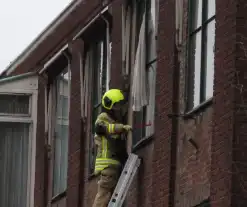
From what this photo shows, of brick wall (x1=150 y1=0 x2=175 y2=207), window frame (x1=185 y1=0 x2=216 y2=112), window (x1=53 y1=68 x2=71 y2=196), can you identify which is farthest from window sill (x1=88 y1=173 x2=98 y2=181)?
window frame (x1=185 y1=0 x2=216 y2=112)

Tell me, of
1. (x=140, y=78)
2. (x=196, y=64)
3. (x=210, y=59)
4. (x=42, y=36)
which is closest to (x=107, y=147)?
(x=140, y=78)

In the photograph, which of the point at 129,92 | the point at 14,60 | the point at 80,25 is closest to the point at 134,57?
the point at 129,92

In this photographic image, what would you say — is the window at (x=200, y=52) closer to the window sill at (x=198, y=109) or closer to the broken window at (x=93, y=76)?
the window sill at (x=198, y=109)

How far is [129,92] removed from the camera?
81.5 feet

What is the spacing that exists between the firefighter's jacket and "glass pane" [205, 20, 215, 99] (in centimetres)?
247

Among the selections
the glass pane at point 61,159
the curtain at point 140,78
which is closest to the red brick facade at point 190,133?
the curtain at point 140,78

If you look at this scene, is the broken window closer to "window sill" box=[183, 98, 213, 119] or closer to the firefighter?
the firefighter

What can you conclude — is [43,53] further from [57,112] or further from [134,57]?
[134,57]

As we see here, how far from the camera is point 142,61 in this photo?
24047 mm

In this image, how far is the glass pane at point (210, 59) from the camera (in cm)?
2096

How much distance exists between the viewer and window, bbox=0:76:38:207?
33366mm

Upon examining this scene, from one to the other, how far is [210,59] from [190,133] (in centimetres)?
116

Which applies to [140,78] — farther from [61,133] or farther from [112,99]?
[61,133]

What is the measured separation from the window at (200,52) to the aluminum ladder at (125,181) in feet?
6.40
